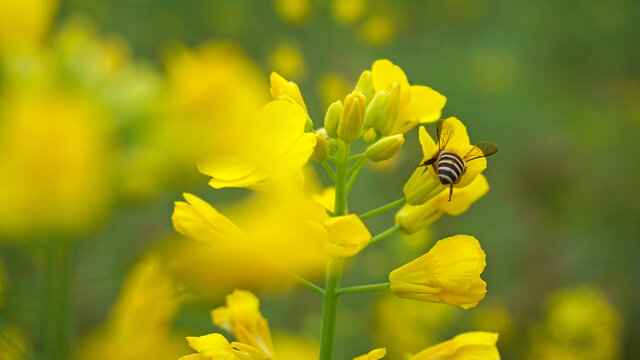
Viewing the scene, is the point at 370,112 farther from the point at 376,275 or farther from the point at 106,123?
the point at 376,275

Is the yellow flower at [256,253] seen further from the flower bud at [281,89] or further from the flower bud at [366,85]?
the flower bud at [366,85]

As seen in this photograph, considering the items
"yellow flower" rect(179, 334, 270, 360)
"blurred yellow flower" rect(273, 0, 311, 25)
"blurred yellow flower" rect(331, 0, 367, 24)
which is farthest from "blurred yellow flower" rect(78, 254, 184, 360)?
"blurred yellow flower" rect(331, 0, 367, 24)

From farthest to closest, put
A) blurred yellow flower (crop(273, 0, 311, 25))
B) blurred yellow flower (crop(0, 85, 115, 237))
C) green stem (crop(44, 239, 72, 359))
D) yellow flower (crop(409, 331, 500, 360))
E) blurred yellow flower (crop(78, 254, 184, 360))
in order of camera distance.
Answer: blurred yellow flower (crop(273, 0, 311, 25)), yellow flower (crop(409, 331, 500, 360)), green stem (crop(44, 239, 72, 359)), blurred yellow flower (crop(78, 254, 184, 360)), blurred yellow flower (crop(0, 85, 115, 237))

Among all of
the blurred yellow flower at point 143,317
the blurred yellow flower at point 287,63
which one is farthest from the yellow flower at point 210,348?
the blurred yellow flower at point 287,63

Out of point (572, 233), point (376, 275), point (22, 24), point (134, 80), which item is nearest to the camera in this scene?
point (22, 24)

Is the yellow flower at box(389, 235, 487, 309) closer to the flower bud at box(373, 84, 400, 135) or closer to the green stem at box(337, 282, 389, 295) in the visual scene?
the green stem at box(337, 282, 389, 295)

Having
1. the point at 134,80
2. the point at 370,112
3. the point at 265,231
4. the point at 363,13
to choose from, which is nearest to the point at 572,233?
the point at 363,13
